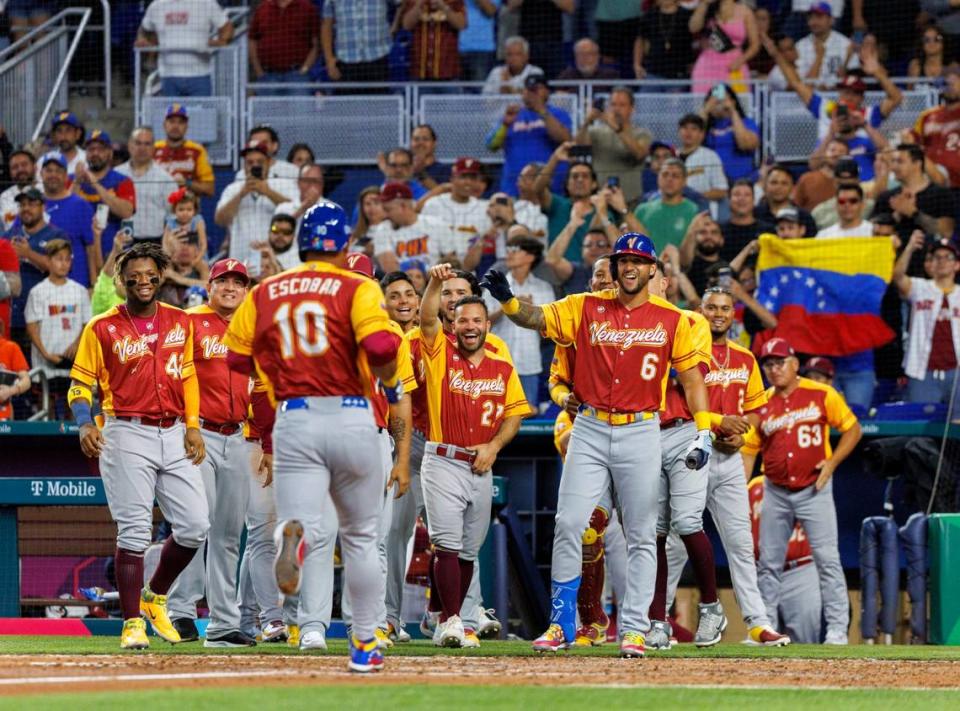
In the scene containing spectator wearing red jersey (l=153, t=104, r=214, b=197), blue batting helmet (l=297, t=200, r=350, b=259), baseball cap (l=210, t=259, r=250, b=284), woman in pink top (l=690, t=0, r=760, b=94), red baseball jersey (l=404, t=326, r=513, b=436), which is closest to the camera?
blue batting helmet (l=297, t=200, r=350, b=259)

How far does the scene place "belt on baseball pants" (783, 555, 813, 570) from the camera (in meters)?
12.4

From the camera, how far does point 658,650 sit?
29.0ft

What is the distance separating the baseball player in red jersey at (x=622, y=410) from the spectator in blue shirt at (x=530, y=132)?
6912 mm

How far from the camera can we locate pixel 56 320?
523 inches

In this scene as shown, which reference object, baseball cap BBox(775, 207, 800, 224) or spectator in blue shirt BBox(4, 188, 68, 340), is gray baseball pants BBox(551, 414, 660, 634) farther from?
spectator in blue shirt BBox(4, 188, 68, 340)

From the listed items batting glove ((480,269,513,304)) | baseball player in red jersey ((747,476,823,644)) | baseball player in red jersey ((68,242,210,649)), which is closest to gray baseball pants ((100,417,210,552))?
baseball player in red jersey ((68,242,210,649))

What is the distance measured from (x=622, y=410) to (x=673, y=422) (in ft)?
3.53

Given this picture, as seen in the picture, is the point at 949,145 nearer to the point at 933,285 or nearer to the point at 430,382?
the point at 933,285

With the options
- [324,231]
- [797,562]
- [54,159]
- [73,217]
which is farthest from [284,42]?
[324,231]

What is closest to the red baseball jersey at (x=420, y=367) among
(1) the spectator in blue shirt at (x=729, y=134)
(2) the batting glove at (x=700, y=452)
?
(2) the batting glove at (x=700, y=452)

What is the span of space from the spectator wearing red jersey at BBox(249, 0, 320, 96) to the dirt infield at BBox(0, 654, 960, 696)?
10.4 metres

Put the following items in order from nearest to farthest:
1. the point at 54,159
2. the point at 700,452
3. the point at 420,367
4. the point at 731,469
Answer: the point at 700,452 → the point at 420,367 → the point at 731,469 → the point at 54,159

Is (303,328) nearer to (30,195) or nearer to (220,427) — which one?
(220,427)

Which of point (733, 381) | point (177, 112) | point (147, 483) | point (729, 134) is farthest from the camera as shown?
point (177, 112)
